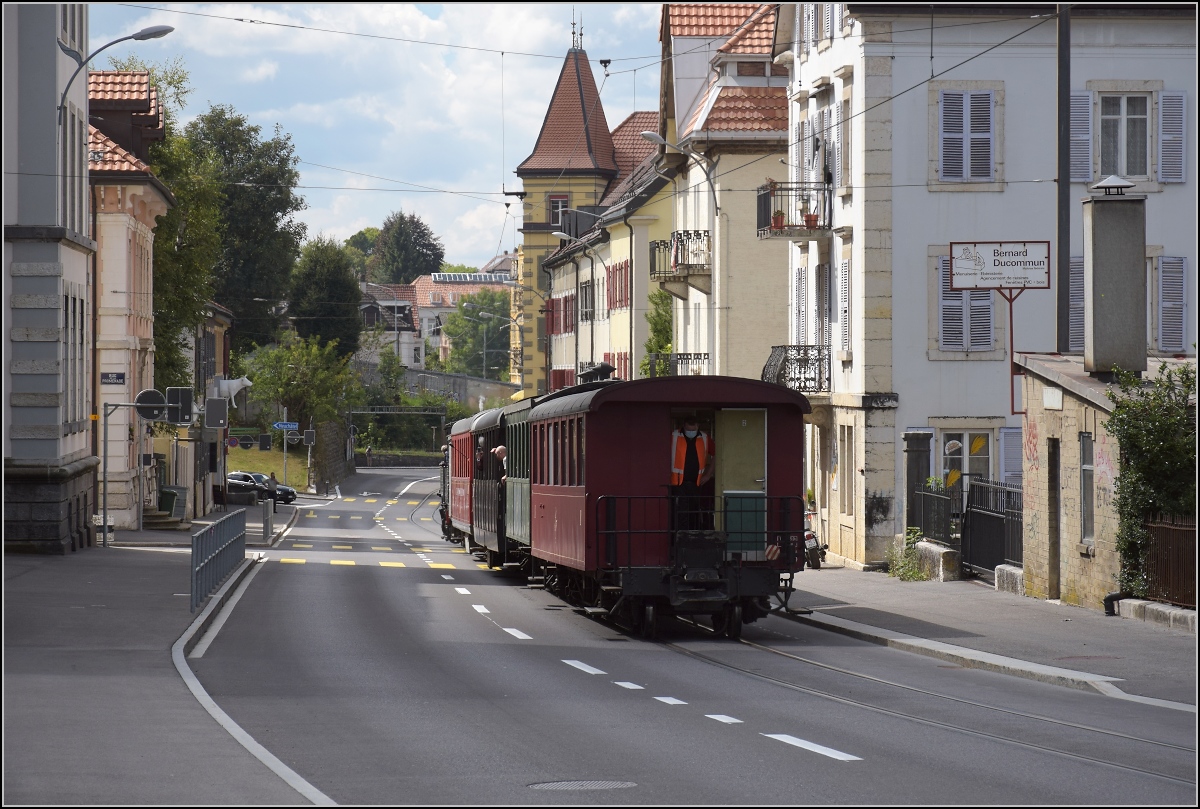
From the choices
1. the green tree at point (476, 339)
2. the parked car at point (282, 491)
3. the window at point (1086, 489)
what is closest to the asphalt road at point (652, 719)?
the window at point (1086, 489)

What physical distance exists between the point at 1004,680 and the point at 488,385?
124117mm

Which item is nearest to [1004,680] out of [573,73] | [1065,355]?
[1065,355]

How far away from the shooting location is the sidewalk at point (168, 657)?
987 cm

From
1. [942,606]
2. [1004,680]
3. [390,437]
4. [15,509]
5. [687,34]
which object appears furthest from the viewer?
[390,437]

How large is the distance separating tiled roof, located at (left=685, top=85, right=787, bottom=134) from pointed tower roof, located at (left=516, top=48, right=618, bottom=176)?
50508 millimetres

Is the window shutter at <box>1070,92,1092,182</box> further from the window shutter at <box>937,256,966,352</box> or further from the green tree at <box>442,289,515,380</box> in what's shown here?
the green tree at <box>442,289,515,380</box>

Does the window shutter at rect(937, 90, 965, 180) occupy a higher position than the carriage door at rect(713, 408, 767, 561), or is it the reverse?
the window shutter at rect(937, 90, 965, 180)

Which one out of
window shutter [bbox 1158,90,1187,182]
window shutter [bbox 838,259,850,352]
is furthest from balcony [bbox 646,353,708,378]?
window shutter [bbox 1158,90,1187,182]

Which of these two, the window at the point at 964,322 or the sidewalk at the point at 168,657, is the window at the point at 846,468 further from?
the sidewalk at the point at 168,657

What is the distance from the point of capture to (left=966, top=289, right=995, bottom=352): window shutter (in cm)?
3259

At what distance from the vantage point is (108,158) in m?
45.3

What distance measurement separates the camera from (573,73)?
97750mm

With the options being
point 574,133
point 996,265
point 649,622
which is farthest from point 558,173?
point 649,622

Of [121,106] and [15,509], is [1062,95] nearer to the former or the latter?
[15,509]
